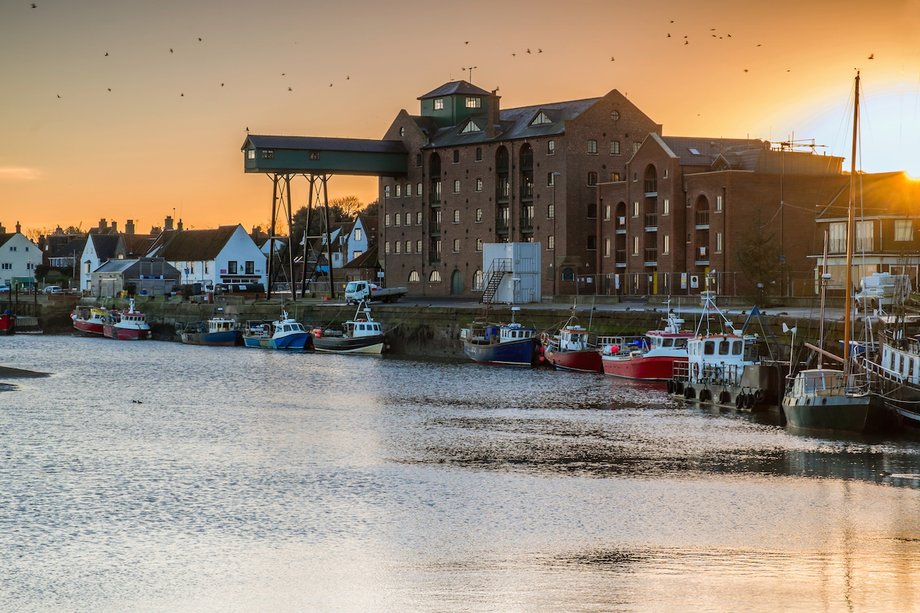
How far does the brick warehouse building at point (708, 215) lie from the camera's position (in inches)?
3701

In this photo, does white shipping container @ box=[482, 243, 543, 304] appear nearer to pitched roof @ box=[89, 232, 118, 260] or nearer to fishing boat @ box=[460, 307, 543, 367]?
fishing boat @ box=[460, 307, 543, 367]

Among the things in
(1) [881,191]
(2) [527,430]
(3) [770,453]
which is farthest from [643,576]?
(1) [881,191]

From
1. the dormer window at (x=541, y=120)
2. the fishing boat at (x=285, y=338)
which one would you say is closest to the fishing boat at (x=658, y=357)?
the fishing boat at (x=285, y=338)

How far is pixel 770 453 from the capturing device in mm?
42031

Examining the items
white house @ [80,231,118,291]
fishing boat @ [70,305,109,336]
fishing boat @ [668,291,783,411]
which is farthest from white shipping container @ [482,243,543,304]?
white house @ [80,231,118,291]

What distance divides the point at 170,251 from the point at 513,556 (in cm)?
14109

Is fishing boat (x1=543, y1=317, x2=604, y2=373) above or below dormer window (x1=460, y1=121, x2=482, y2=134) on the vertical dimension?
below

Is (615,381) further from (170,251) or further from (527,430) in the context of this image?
(170,251)

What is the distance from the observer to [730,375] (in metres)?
57.5

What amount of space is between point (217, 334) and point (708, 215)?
1689 inches

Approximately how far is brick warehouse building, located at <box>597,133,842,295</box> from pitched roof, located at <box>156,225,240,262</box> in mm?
61969

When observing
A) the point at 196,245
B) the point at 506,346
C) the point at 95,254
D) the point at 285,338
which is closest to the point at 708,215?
the point at 506,346

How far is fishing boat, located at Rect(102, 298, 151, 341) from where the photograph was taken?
122m

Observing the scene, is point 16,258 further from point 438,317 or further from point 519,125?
point 438,317
